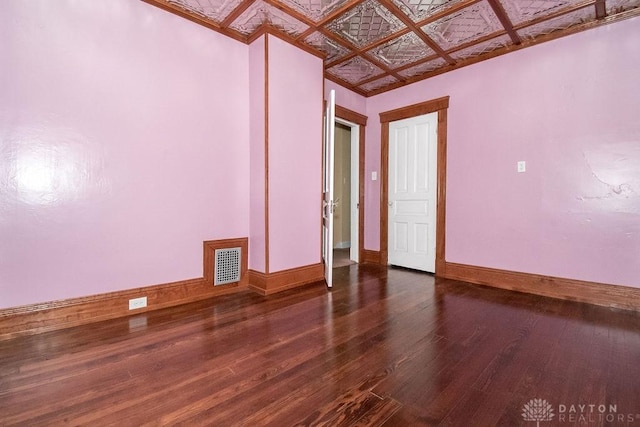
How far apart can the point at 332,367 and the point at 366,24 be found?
2.98m

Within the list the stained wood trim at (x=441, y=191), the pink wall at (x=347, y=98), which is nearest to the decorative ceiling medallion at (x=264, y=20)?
the pink wall at (x=347, y=98)

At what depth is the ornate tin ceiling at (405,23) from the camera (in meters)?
2.48

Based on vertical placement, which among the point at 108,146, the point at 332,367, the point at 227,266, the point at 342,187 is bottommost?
the point at 332,367

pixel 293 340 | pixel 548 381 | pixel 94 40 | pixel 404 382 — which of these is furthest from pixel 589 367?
pixel 94 40

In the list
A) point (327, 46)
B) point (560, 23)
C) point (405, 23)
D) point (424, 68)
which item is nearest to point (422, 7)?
point (405, 23)

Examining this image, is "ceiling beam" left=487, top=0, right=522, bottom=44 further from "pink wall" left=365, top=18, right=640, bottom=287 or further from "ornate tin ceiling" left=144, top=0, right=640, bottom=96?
"pink wall" left=365, top=18, right=640, bottom=287

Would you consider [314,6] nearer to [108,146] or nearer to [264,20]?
[264,20]

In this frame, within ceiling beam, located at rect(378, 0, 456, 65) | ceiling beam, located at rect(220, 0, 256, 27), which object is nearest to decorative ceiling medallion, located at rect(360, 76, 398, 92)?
ceiling beam, located at rect(378, 0, 456, 65)

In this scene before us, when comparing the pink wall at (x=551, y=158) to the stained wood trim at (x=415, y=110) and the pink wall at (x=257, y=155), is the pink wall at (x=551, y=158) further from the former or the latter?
the pink wall at (x=257, y=155)

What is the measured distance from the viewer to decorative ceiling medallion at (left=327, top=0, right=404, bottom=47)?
100 inches

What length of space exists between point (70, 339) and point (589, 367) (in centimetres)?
327

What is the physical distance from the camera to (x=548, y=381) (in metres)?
1.49

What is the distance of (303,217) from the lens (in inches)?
131

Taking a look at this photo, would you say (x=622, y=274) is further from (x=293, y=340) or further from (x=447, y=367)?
(x=293, y=340)
